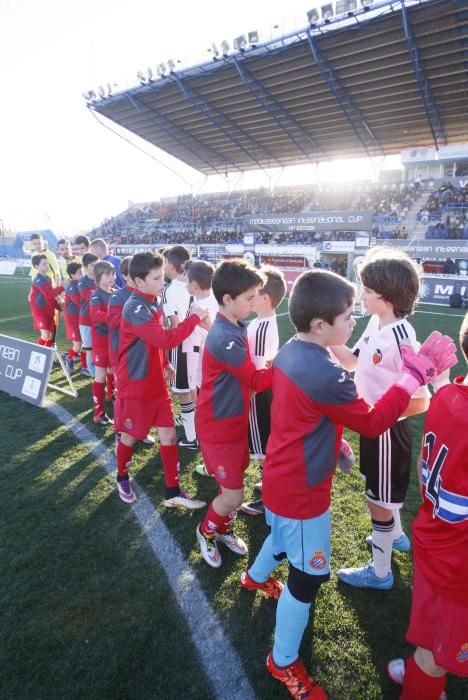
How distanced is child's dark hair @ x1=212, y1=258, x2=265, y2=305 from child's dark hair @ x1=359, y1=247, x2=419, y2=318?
0.62 metres

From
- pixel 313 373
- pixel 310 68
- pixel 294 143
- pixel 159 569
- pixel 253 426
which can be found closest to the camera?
pixel 313 373

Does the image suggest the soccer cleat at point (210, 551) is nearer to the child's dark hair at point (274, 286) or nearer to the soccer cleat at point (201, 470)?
the soccer cleat at point (201, 470)

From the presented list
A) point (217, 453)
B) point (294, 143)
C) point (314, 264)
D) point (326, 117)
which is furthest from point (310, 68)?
point (217, 453)

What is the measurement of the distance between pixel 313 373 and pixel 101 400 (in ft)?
12.9

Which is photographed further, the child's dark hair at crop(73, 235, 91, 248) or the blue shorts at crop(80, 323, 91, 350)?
the child's dark hair at crop(73, 235, 91, 248)

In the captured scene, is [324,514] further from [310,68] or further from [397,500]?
[310,68]

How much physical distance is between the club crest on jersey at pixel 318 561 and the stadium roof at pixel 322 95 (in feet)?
88.1

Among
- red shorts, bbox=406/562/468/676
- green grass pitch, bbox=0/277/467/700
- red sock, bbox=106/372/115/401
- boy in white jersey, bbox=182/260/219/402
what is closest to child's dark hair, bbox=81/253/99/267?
red sock, bbox=106/372/115/401

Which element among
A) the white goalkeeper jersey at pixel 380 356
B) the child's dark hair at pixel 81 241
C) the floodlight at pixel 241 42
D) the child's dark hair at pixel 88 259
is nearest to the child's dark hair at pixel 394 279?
the white goalkeeper jersey at pixel 380 356

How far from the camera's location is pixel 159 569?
2566 millimetres

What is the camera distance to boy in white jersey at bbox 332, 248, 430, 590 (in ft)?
6.77

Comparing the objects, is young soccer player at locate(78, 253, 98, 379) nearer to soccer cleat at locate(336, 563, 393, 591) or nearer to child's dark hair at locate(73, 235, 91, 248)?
child's dark hair at locate(73, 235, 91, 248)

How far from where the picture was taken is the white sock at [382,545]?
7.59 feet

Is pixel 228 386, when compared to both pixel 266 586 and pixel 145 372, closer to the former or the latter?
pixel 145 372
